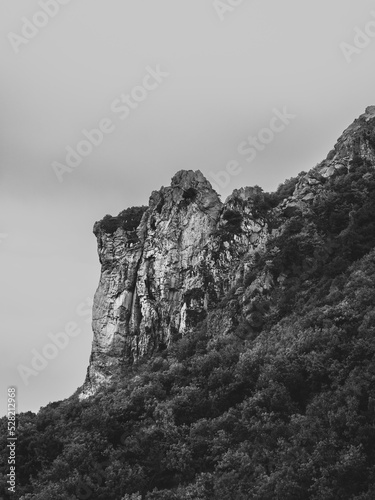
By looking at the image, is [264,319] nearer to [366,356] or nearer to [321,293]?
[321,293]

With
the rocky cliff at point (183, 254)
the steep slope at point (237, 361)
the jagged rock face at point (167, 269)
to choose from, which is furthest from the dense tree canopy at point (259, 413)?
the jagged rock face at point (167, 269)

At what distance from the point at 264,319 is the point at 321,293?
15.4 feet

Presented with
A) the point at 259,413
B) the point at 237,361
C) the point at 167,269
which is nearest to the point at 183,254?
the point at 167,269

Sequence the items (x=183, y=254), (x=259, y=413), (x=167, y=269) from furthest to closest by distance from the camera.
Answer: (x=183, y=254) < (x=167, y=269) < (x=259, y=413)

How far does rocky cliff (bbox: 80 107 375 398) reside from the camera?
1991 inches

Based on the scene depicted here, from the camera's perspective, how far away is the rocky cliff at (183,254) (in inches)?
1991

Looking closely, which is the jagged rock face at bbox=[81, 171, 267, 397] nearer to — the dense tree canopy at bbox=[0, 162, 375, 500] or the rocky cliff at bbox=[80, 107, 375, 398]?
the rocky cliff at bbox=[80, 107, 375, 398]

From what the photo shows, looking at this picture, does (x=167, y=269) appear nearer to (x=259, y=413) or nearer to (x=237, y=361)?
(x=237, y=361)

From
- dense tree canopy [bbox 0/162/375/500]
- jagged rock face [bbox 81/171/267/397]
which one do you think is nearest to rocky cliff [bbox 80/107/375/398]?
jagged rock face [bbox 81/171/267/397]

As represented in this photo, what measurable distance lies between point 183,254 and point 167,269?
238 centimetres

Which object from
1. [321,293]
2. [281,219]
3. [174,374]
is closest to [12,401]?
[174,374]

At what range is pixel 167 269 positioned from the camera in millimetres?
56906

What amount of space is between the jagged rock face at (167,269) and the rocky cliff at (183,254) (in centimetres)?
11

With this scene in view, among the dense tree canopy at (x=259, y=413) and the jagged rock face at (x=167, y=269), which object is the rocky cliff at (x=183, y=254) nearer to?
the jagged rock face at (x=167, y=269)
